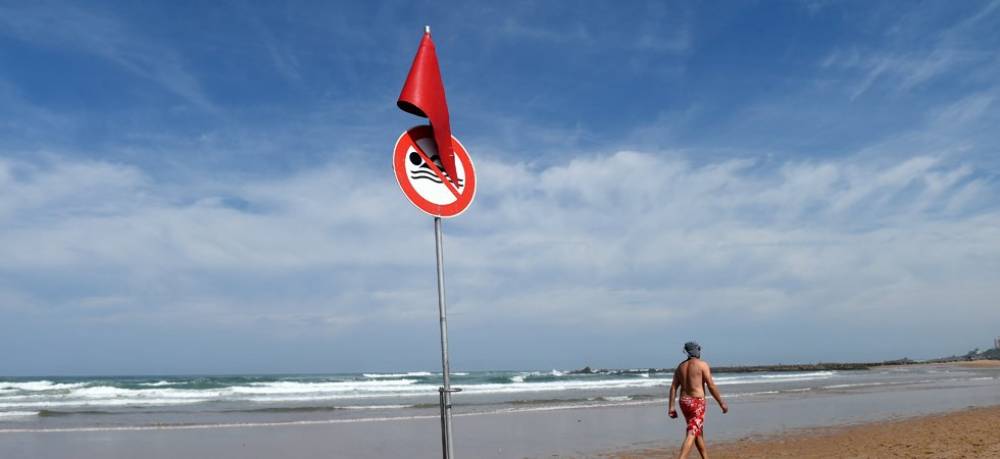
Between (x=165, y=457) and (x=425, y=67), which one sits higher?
(x=425, y=67)

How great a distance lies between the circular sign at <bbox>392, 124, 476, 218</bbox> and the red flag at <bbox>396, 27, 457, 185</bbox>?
51 millimetres

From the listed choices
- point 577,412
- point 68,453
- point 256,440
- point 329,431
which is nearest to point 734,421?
point 577,412

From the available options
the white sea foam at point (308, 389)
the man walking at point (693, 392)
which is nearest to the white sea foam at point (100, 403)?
the white sea foam at point (308, 389)

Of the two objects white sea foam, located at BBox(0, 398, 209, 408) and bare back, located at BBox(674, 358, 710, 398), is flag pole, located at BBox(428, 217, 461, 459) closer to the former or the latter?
bare back, located at BBox(674, 358, 710, 398)

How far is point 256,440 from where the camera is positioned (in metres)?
14.2

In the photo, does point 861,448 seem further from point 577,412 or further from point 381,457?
point 577,412

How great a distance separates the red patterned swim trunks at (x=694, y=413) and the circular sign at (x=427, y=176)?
4.22 metres

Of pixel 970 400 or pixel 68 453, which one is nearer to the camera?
pixel 68 453

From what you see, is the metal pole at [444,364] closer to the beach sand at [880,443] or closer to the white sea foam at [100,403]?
the beach sand at [880,443]

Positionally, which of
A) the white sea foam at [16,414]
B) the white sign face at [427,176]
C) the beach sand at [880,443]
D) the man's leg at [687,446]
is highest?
the white sign face at [427,176]

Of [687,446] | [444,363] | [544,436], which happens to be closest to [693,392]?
[687,446]

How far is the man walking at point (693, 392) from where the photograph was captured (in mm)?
7172

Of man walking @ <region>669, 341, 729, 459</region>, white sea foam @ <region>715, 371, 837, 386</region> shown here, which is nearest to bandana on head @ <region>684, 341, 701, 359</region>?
man walking @ <region>669, 341, 729, 459</region>

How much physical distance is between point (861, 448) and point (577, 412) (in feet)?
32.1
